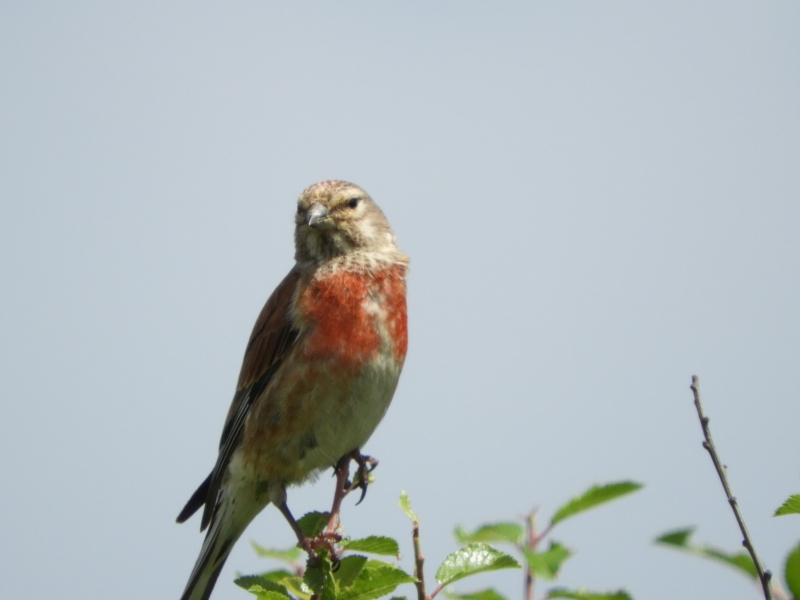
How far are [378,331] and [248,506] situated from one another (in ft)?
4.35

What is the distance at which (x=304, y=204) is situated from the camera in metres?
5.89

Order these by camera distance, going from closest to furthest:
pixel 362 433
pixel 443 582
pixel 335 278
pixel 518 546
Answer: pixel 518 546, pixel 443 582, pixel 362 433, pixel 335 278

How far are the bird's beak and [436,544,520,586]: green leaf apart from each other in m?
3.05

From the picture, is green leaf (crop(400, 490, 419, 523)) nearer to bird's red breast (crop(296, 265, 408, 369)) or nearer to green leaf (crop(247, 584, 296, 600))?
green leaf (crop(247, 584, 296, 600))

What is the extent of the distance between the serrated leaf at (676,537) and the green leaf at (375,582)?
0.81 meters

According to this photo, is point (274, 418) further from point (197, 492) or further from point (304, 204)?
point (304, 204)

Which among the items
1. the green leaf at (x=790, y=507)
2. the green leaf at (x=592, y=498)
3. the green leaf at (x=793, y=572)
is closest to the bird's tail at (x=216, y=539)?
the green leaf at (x=592, y=498)

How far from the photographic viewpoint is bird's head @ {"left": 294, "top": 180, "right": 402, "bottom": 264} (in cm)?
564

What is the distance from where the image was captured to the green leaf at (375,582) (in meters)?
2.85

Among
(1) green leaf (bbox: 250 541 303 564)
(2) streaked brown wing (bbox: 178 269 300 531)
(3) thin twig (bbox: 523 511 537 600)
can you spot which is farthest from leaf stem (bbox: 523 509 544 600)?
(2) streaked brown wing (bbox: 178 269 300 531)

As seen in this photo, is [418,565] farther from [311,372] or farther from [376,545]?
[311,372]

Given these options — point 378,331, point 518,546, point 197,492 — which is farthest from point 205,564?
point 518,546

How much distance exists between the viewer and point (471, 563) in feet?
9.41

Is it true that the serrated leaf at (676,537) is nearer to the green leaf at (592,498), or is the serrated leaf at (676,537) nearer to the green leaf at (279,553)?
the green leaf at (592,498)
